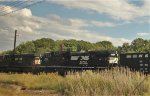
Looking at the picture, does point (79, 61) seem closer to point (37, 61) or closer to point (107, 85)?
point (37, 61)

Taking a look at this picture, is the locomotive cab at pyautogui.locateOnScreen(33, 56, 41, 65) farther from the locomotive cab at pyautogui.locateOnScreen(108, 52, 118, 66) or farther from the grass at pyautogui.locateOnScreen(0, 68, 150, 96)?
the grass at pyautogui.locateOnScreen(0, 68, 150, 96)

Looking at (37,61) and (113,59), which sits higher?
(113,59)

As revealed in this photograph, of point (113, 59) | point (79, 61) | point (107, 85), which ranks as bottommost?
point (107, 85)

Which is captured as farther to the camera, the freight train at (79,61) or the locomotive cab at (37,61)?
the locomotive cab at (37,61)

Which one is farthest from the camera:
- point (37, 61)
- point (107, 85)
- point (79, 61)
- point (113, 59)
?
point (37, 61)

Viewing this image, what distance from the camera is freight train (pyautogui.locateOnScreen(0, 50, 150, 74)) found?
4166cm

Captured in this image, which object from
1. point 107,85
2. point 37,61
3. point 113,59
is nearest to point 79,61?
point 113,59

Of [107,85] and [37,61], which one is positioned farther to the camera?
[37,61]

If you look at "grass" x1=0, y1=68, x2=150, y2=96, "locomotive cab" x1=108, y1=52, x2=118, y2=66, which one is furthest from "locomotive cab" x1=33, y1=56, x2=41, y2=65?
"grass" x1=0, y1=68, x2=150, y2=96

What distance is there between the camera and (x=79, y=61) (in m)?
45.9

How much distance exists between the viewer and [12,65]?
59000 mm

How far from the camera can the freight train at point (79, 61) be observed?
41656mm

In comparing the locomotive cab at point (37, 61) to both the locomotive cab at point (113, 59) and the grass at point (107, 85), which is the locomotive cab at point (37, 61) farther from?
the grass at point (107, 85)

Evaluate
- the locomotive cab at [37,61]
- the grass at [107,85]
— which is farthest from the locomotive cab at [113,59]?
the grass at [107,85]
